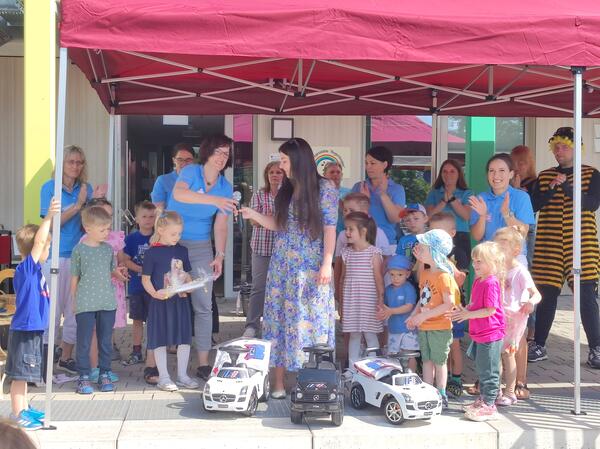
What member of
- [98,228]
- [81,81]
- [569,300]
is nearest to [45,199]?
[98,228]

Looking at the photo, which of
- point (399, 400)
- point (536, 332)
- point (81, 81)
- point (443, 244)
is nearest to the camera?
point (399, 400)

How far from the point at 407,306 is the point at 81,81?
21.2 ft

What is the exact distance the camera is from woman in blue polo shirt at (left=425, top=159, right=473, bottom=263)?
21.5 ft

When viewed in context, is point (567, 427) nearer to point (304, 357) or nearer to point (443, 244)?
point (443, 244)

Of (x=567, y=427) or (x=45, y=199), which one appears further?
(x=45, y=199)

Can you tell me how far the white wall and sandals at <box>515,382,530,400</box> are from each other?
509cm

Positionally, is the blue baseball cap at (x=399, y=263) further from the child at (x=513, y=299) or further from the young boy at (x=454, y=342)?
the child at (x=513, y=299)

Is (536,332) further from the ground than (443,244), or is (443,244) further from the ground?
(443,244)

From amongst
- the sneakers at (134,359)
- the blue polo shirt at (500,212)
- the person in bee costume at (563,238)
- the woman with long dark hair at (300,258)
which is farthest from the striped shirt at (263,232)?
the person in bee costume at (563,238)

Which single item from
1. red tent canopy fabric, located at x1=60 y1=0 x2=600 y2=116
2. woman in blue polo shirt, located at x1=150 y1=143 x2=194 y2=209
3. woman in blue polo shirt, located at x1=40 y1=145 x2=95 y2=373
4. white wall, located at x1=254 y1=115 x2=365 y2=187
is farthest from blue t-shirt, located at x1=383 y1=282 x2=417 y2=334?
white wall, located at x1=254 y1=115 x2=365 y2=187

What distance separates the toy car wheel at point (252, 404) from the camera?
15.4ft

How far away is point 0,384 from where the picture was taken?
16.7 feet

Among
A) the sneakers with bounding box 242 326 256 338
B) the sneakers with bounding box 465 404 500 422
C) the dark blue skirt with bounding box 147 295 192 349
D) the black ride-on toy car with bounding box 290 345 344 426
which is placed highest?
the dark blue skirt with bounding box 147 295 192 349

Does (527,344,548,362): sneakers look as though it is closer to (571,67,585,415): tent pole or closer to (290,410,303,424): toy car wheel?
(571,67,585,415): tent pole
